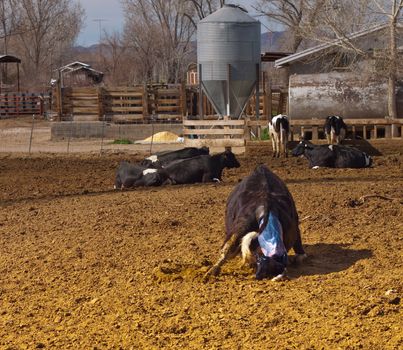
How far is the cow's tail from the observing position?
26.7 ft

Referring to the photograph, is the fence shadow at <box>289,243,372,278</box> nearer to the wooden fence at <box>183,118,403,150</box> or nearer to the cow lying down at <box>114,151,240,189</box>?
the cow lying down at <box>114,151,240,189</box>

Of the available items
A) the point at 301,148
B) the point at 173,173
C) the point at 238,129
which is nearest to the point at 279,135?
the point at 238,129

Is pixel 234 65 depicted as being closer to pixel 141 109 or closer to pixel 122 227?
pixel 141 109

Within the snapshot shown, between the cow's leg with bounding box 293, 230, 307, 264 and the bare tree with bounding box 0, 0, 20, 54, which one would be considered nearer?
the cow's leg with bounding box 293, 230, 307, 264

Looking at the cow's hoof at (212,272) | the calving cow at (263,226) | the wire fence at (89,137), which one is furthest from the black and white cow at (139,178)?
the wire fence at (89,137)

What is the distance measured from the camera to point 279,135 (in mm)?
23953

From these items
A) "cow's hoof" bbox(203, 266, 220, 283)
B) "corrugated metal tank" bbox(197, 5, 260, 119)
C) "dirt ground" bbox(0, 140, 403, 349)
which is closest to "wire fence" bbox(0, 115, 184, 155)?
"corrugated metal tank" bbox(197, 5, 260, 119)

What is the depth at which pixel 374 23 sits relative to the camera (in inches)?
1223

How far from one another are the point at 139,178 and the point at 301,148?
5932 millimetres

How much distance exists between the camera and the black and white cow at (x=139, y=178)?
1712 centimetres

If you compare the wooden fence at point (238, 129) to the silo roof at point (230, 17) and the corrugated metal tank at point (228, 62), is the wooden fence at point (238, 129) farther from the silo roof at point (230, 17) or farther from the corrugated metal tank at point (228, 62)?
the silo roof at point (230, 17)

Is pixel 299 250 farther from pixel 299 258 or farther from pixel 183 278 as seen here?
pixel 183 278

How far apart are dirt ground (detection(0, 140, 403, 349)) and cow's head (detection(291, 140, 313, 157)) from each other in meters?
6.97

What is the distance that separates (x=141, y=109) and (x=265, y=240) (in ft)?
106
